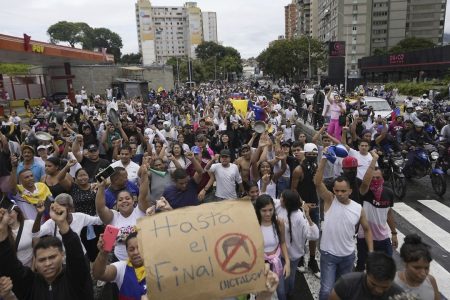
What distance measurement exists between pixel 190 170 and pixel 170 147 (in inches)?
52.2

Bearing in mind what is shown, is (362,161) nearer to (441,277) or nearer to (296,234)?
(441,277)

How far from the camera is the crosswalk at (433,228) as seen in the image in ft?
17.3

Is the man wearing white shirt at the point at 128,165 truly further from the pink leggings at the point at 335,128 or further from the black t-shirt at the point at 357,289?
the pink leggings at the point at 335,128

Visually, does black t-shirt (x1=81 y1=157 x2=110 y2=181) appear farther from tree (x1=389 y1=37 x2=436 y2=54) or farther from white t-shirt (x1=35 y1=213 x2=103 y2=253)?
tree (x1=389 y1=37 x2=436 y2=54)

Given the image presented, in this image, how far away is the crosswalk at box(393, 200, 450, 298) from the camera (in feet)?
17.3

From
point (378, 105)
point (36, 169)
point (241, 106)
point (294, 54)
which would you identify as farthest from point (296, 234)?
point (294, 54)

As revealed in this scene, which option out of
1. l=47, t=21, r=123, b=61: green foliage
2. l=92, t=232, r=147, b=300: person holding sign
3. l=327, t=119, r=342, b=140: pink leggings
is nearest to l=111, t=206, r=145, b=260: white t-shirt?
l=92, t=232, r=147, b=300: person holding sign

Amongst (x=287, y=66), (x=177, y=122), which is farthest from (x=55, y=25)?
(x=177, y=122)

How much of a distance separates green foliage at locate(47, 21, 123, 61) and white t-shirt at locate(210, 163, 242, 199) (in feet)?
350

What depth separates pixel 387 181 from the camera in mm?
9008

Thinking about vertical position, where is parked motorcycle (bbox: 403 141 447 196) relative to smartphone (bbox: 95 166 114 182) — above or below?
below

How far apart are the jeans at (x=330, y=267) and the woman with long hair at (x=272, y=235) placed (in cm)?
47

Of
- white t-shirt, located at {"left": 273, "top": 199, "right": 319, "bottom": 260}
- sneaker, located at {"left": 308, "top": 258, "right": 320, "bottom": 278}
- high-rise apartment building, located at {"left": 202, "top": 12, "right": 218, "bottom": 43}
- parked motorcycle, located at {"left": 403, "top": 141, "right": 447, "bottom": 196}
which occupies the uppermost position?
high-rise apartment building, located at {"left": 202, "top": 12, "right": 218, "bottom": 43}

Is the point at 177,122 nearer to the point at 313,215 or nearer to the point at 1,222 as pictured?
the point at 313,215
